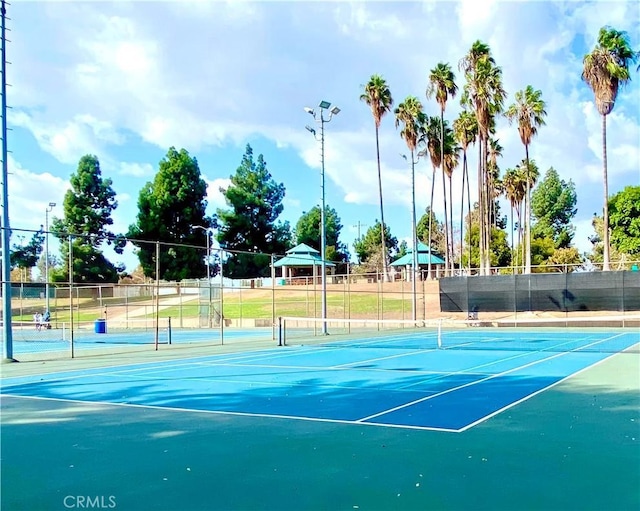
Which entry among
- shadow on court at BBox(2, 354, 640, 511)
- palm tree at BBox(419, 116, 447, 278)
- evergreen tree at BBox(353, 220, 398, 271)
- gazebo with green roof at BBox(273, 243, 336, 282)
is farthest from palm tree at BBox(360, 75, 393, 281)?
shadow on court at BBox(2, 354, 640, 511)

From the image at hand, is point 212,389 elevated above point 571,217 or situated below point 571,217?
below

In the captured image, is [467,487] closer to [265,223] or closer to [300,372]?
[300,372]

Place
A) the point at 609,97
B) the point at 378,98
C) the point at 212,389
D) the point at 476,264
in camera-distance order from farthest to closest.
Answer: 1. the point at 476,264
2. the point at 378,98
3. the point at 609,97
4. the point at 212,389

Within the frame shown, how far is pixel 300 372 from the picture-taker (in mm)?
12180

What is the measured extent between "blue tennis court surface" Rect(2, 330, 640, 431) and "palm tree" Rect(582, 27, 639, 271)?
2087 cm

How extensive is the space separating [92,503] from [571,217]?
3081 inches

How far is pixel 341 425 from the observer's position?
6918 mm

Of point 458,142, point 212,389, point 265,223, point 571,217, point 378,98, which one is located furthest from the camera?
point 571,217

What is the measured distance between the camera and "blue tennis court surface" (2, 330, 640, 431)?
7867 millimetres

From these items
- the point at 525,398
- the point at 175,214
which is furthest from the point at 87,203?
the point at 525,398

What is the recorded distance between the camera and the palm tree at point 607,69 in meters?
33.2

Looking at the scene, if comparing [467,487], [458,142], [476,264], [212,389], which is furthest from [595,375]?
[476,264]

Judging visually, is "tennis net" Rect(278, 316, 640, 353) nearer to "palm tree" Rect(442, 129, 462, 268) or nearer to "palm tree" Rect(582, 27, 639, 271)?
"palm tree" Rect(582, 27, 639, 271)

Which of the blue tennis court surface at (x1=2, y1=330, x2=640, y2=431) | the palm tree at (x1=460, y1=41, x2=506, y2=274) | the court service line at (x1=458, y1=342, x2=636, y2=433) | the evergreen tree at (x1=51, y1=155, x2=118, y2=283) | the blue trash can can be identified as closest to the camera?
the court service line at (x1=458, y1=342, x2=636, y2=433)
